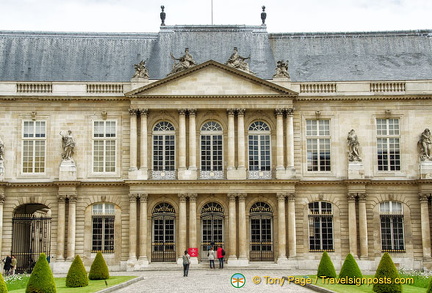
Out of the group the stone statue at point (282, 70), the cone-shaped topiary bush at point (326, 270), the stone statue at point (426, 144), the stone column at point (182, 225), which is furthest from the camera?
the stone statue at point (282, 70)

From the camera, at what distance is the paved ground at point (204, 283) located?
25828 millimetres

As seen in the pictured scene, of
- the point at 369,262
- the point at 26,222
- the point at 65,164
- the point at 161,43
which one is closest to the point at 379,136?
the point at 369,262

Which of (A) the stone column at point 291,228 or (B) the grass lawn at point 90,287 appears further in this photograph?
(A) the stone column at point 291,228

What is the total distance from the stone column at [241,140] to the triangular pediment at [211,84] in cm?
116

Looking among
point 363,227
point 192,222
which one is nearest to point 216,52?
point 192,222

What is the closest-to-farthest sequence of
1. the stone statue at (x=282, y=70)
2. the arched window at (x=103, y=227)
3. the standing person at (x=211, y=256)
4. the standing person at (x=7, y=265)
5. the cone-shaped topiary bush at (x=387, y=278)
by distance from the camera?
1. the cone-shaped topiary bush at (x=387, y=278)
2. the standing person at (x=211, y=256)
3. the standing person at (x=7, y=265)
4. the arched window at (x=103, y=227)
5. the stone statue at (x=282, y=70)

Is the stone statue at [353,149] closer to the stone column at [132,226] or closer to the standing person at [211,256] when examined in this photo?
→ the standing person at [211,256]

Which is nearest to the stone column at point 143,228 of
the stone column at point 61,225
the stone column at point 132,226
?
the stone column at point 132,226

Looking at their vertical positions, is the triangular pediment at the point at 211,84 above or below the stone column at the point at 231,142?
above

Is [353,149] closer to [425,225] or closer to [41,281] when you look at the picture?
[425,225]

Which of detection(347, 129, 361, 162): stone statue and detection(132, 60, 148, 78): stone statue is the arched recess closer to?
detection(132, 60, 148, 78): stone statue

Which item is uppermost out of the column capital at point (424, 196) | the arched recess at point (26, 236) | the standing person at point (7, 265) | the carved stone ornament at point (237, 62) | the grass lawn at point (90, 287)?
the carved stone ornament at point (237, 62)

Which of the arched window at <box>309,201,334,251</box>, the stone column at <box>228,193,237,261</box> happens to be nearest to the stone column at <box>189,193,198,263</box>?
the stone column at <box>228,193,237,261</box>

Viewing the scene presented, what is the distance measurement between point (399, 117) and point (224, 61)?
10749mm
